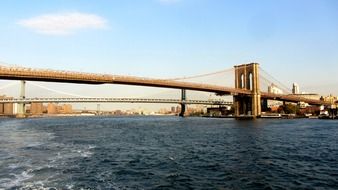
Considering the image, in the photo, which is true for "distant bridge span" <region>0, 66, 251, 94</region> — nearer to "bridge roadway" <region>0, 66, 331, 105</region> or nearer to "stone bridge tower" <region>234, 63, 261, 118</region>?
"bridge roadway" <region>0, 66, 331, 105</region>

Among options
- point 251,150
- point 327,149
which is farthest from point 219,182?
point 327,149

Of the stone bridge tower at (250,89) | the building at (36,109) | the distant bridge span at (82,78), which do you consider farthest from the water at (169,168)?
the building at (36,109)

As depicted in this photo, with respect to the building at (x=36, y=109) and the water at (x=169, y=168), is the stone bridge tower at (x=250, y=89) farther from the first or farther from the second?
the building at (x=36, y=109)

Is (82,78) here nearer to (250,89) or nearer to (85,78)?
(85,78)

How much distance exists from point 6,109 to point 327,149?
184 m

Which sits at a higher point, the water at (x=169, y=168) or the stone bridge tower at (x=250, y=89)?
the stone bridge tower at (x=250, y=89)

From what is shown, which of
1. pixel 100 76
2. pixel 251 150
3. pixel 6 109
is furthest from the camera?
pixel 6 109

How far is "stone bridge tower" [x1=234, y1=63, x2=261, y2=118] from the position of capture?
90562 mm

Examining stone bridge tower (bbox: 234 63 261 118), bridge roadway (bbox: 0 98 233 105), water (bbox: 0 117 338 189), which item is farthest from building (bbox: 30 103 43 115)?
water (bbox: 0 117 338 189)

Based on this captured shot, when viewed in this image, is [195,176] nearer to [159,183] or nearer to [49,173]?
[159,183]

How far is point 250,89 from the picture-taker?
3819 inches

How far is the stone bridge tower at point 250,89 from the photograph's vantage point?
90562mm

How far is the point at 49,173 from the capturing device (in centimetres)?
1466

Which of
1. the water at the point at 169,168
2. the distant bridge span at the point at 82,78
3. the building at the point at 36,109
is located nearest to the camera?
the water at the point at 169,168
